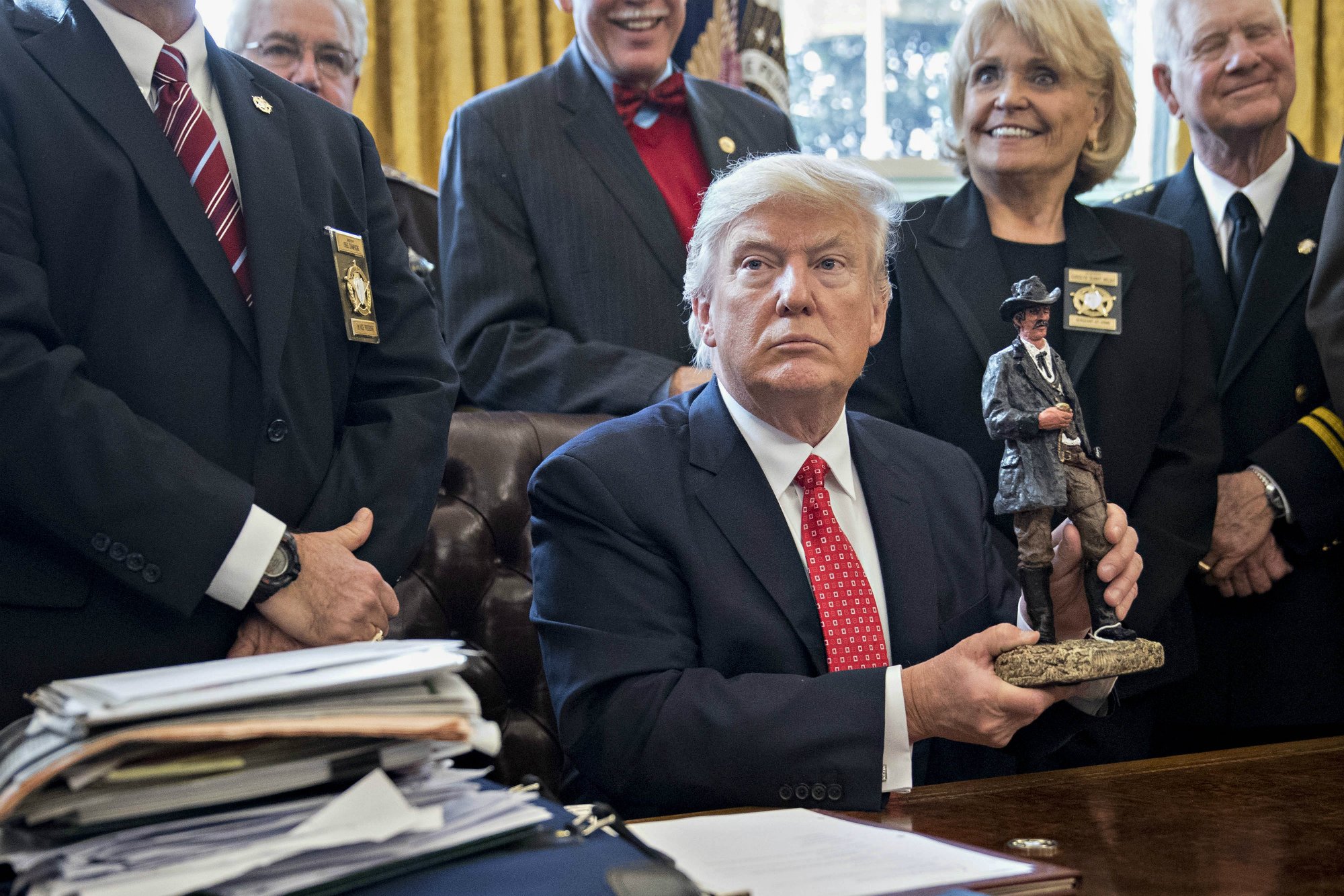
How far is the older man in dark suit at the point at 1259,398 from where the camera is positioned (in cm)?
254

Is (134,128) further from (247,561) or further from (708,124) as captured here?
(708,124)

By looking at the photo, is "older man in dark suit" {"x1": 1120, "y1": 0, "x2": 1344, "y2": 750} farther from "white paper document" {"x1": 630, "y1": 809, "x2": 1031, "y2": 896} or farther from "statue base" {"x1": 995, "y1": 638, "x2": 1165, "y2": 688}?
"white paper document" {"x1": 630, "y1": 809, "x2": 1031, "y2": 896}

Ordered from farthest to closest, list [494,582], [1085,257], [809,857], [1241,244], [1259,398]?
[1241,244] → [1259,398] → [1085,257] → [494,582] → [809,857]

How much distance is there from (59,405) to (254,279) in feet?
1.09

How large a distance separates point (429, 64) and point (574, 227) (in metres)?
1.91

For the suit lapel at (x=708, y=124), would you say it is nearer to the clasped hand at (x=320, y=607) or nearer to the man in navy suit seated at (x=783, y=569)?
the man in navy suit seated at (x=783, y=569)

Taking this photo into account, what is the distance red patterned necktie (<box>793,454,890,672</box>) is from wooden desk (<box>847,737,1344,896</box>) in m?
0.27

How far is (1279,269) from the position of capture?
9.00ft

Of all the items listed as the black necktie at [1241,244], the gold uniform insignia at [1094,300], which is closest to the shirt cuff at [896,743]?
A: the gold uniform insignia at [1094,300]

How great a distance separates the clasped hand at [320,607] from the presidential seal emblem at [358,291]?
0.38 metres

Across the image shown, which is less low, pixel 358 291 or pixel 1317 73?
pixel 1317 73

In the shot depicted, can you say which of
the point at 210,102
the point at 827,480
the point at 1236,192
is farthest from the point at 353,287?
the point at 1236,192

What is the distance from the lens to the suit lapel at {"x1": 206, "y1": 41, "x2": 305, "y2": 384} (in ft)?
5.57

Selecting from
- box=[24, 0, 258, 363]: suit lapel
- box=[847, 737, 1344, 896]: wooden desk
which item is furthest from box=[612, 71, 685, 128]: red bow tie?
box=[847, 737, 1344, 896]: wooden desk
